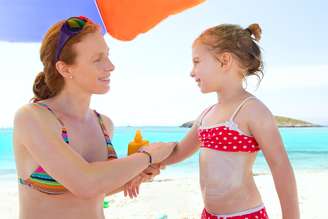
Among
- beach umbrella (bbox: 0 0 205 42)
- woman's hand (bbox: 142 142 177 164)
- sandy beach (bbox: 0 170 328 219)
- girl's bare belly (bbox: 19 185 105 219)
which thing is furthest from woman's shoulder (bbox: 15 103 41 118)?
sandy beach (bbox: 0 170 328 219)

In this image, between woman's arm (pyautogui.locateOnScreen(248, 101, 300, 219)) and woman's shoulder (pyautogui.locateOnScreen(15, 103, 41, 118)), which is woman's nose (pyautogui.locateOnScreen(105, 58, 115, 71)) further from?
woman's arm (pyautogui.locateOnScreen(248, 101, 300, 219))

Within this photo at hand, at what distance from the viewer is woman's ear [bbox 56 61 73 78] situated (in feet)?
6.24

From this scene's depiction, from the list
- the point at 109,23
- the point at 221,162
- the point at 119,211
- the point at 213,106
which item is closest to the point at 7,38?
the point at 109,23

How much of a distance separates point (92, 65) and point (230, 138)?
28.9 inches

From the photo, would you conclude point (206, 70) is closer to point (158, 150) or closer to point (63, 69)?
point (158, 150)

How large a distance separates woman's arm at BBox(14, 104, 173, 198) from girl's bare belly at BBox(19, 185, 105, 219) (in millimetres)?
183

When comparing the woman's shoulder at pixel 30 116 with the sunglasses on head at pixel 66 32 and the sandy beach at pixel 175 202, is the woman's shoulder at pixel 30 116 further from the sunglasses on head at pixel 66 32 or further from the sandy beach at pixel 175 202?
the sandy beach at pixel 175 202

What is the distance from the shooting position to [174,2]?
8.08 feet

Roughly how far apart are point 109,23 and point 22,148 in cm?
111

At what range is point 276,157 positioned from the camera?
1.91 meters

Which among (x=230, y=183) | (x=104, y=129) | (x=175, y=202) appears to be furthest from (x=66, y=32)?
A: (x=175, y=202)

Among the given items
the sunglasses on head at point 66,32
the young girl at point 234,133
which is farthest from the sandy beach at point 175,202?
the sunglasses on head at point 66,32

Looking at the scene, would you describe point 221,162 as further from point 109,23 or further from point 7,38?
point 7,38

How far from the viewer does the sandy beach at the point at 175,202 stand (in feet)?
20.6
